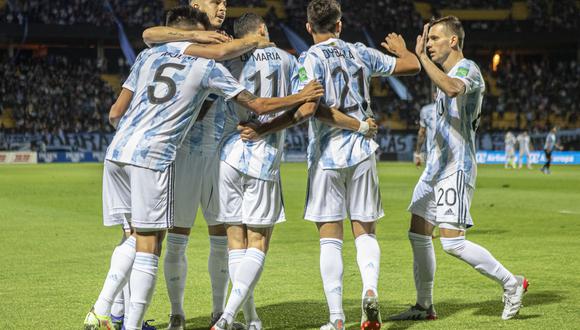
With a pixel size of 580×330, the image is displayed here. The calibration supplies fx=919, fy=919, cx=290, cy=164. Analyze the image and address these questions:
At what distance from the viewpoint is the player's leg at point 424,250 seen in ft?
24.8

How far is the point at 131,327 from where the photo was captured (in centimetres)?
612

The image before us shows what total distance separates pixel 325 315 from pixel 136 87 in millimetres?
2660

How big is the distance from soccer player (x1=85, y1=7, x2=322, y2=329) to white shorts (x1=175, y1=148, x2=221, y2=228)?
0.42 metres

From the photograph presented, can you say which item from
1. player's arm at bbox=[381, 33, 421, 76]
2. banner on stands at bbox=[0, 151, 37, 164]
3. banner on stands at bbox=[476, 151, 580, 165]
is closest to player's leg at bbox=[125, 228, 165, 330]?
player's arm at bbox=[381, 33, 421, 76]

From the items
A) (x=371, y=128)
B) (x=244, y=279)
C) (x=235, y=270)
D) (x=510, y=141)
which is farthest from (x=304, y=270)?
(x=510, y=141)

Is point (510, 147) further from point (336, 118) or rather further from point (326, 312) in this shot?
point (336, 118)

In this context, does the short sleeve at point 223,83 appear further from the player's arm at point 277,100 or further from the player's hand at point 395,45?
the player's hand at point 395,45

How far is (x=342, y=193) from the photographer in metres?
6.96

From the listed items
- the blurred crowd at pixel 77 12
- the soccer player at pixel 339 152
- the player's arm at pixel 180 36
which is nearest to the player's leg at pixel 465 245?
the soccer player at pixel 339 152

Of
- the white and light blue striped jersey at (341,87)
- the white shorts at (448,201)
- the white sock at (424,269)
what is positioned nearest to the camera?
the white and light blue striped jersey at (341,87)

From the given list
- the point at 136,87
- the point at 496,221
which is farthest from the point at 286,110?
the point at 496,221

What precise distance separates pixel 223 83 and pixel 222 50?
24 centimetres

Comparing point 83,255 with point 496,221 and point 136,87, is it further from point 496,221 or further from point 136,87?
point 496,221

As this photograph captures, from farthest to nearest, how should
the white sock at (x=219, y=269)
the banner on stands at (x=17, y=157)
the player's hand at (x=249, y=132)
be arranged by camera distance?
the banner on stands at (x=17, y=157) → the white sock at (x=219, y=269) → the player's hand at (x=249, y=132)
